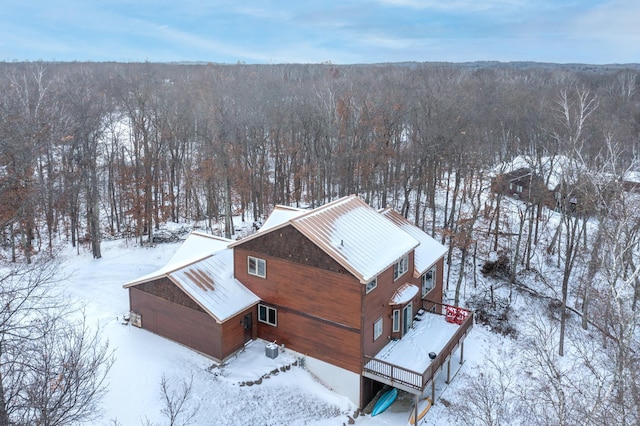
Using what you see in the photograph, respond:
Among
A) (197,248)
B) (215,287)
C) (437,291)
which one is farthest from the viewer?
(437,291)

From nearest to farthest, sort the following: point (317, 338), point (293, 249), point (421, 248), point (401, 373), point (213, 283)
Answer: point (401, 373)
point (293, 249)
point (317, 338)
point (213, 283)
point (421, 248)

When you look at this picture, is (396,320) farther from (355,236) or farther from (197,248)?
(197,248)

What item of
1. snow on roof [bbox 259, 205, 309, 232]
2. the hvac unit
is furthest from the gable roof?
the hvac unit

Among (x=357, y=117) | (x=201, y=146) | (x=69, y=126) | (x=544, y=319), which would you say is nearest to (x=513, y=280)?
(x=544, y=319)

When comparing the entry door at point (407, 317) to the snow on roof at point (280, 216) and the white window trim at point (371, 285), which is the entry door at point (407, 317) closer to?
the white window trim at point (371, 285)

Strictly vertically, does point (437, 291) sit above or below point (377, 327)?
below

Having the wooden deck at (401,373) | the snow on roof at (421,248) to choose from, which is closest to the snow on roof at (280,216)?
the snow on roof at (421,248)

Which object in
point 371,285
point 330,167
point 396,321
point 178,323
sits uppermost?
point 330,167

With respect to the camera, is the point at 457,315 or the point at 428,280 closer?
the point at 457,315

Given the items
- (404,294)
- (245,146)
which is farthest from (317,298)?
(245,146)
